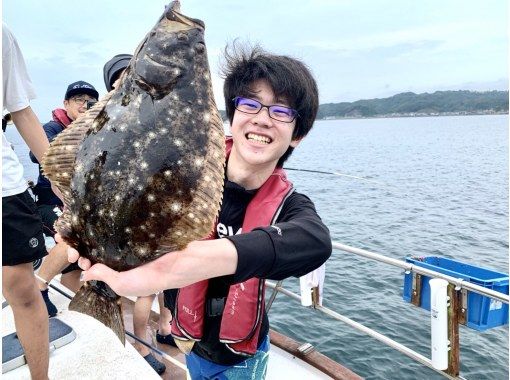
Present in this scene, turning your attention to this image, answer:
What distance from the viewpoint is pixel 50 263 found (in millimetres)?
4566

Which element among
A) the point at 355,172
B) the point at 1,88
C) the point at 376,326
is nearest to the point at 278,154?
the point at 1,88

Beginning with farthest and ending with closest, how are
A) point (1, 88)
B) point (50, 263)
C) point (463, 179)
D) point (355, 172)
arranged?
point (355, 172)
point (463, 179)
point (50, 263)
point (1, 88)

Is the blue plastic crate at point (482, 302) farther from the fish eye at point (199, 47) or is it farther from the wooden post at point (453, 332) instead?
the fish eye at point (199, 47)

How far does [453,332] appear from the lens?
3947mm

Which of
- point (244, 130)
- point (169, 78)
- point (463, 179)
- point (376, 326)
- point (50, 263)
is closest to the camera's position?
point (169, 78)

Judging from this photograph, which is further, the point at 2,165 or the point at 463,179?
the point at 463,179

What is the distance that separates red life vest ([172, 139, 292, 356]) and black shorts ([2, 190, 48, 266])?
4.29ft

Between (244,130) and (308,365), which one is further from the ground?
(244,130)

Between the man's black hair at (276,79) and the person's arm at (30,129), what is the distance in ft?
5.09

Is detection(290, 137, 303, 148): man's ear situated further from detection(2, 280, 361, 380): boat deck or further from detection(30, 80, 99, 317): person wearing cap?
detection(30, 80, 99, 317): person wearing cap

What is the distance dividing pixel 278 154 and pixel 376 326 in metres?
8.71

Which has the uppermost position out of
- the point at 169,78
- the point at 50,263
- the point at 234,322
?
the point at 169,78

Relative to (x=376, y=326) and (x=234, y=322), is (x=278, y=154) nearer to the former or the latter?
(x=234, y=322)

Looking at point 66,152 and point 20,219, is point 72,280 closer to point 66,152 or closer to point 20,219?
point 20,219
